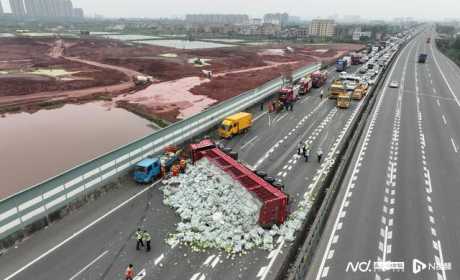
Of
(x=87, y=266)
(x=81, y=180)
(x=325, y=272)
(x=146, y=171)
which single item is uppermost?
(x=81, y=180)

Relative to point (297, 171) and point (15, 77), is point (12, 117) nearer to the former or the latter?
point (15, 77)

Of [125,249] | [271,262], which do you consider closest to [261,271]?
[271,262]

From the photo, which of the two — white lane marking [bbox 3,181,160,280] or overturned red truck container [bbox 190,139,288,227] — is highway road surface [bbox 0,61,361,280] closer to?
white lane marking [bbox 3,181,160,280]

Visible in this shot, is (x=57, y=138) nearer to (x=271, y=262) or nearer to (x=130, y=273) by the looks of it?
(x=130, y=273)

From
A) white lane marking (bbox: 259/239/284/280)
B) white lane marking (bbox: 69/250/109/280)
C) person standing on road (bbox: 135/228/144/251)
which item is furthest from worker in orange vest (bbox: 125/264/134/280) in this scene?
white lane marking (bbox: 259/239/284/280)
